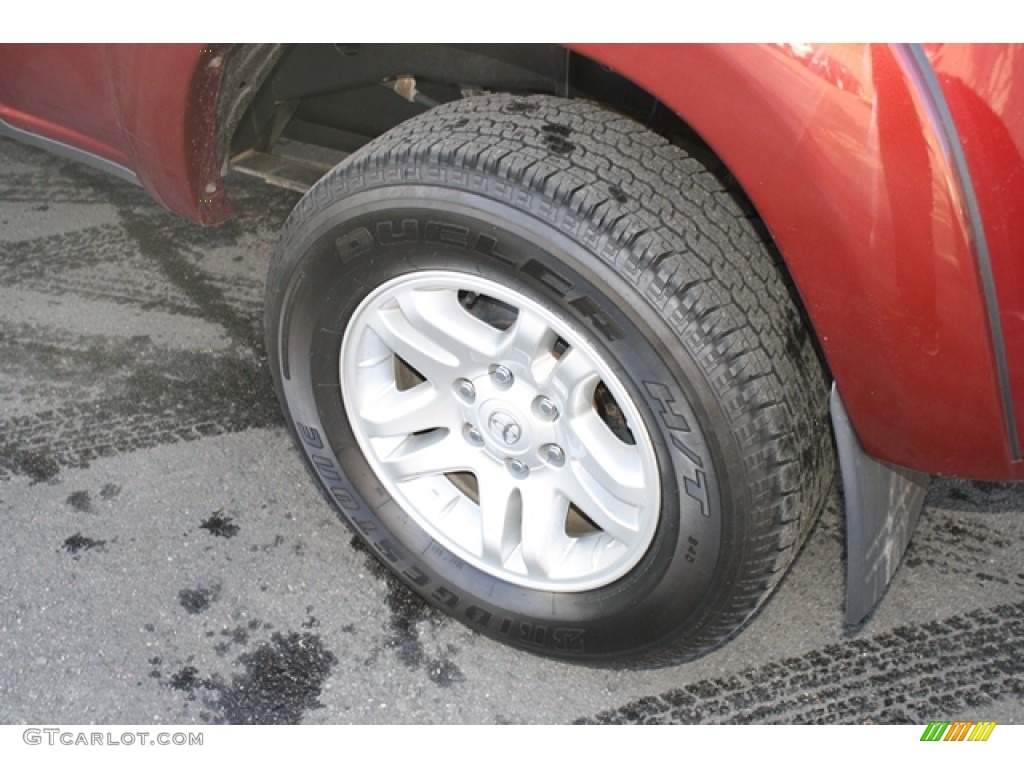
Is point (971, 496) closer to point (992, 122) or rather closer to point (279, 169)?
point (992, 122)

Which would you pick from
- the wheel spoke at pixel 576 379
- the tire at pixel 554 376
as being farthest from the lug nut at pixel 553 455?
the wheel spoke at pixel 576 379

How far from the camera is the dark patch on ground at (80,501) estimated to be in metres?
2.41

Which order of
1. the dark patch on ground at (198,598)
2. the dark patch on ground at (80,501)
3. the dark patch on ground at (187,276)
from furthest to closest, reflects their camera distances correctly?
the dark patch on ground at (187,276) < the dark patch on ground at (80,501) < the dark patch on ground at (198,598)

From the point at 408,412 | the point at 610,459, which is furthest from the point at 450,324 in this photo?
the point at 610,459

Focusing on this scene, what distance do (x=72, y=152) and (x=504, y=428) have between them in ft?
4.20

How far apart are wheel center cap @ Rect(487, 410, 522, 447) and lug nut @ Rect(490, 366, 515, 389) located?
5cm

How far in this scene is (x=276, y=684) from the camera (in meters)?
2.04

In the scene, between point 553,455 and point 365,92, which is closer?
point 553,455

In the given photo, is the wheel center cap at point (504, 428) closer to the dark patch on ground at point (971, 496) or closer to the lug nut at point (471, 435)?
the lug nut at point (471, 435)

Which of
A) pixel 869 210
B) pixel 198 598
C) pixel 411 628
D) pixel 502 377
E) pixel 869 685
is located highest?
pixel 869 210

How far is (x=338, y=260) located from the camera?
1.80 meters

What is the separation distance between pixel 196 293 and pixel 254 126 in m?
0.77

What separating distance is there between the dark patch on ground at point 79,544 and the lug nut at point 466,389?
3.09 ft

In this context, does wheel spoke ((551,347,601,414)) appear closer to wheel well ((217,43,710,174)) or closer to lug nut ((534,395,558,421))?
lug nut ((534,395,558,421))
